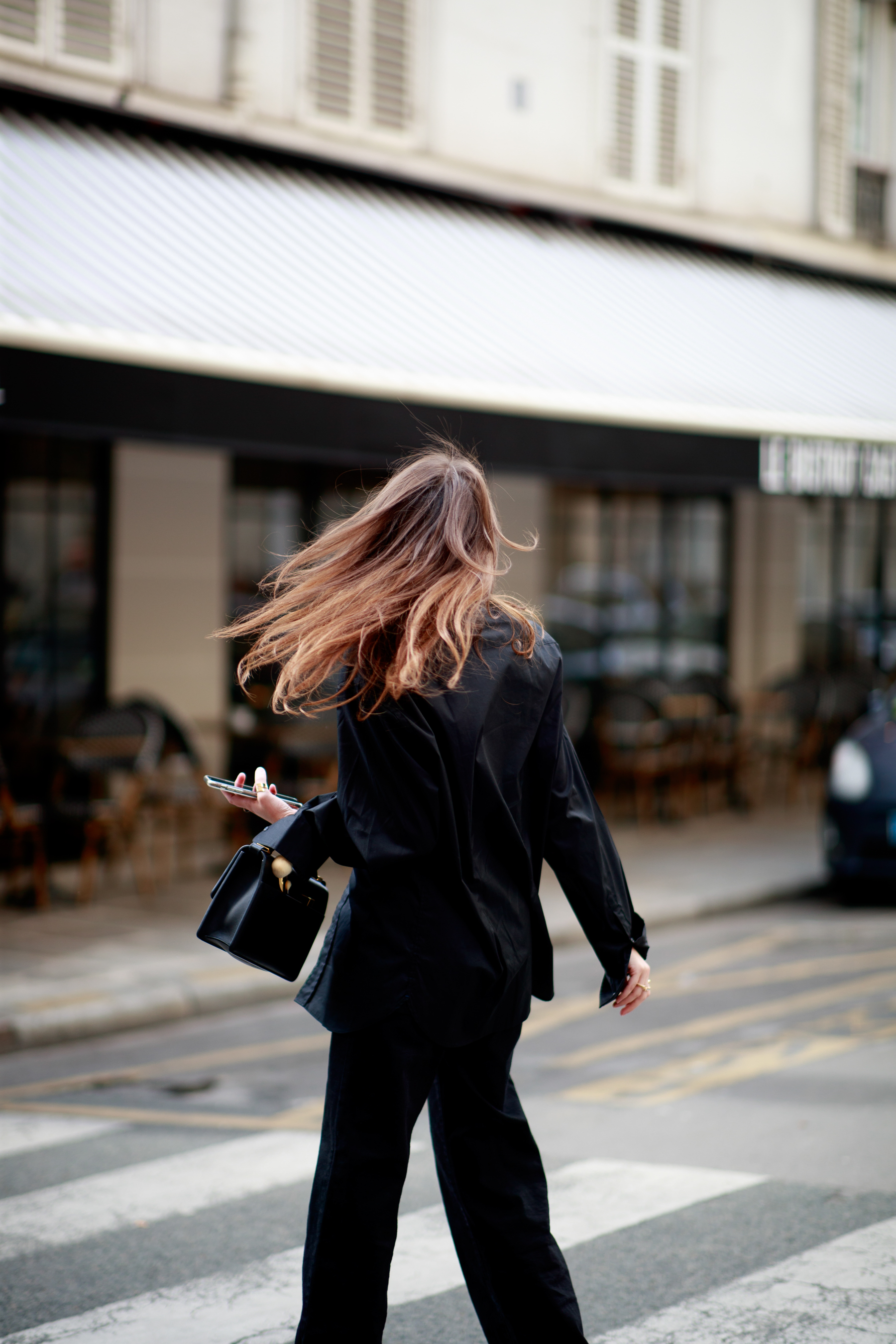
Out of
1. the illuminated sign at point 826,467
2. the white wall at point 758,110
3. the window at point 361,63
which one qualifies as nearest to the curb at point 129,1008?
the illuminated sign at point 826,467

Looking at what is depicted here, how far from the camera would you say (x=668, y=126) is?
13.3 meters

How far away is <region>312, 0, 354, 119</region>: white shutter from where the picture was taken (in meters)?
10.9

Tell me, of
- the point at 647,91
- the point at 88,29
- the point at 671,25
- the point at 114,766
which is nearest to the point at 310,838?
the point at 114,766

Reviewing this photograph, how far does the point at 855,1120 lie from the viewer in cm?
511

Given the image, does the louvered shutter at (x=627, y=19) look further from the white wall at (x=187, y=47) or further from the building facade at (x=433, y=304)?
the white wall at (x=187, y=47)

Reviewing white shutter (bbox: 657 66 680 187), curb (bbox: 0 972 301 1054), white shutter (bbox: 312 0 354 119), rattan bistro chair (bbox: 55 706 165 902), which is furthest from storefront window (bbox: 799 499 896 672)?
curb (bbox: 0 972 301 1054)

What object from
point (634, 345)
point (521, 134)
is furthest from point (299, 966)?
point (521, 134)

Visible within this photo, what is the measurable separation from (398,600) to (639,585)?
1119 centimetres

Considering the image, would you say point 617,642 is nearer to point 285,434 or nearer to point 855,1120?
point 285,434

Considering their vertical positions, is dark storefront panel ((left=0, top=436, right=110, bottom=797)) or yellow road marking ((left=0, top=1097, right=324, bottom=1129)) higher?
dark storefront panel ((left=0, top=436, right=110, bottom=797))

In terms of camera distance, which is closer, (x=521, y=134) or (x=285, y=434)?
(x=285, y=434)

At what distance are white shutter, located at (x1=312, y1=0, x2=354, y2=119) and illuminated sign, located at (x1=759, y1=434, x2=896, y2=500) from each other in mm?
3738

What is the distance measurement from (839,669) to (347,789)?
1402cm

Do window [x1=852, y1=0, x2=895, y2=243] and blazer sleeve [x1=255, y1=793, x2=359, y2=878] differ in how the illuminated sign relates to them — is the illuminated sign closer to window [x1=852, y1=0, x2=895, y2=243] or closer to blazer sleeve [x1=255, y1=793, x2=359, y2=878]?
window [x1=852, y1=0, x2=895, y2=243]
